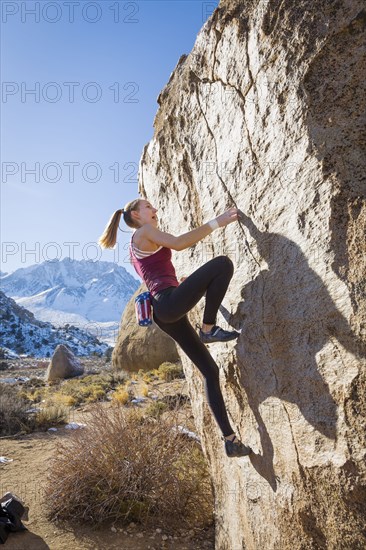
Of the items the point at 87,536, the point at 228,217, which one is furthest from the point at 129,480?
the point at 228,217

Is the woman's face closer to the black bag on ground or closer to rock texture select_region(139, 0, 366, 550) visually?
rock texture select_region(139, 0, 366, 550)

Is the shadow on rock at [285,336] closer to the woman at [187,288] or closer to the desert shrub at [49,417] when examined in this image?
the woman at [187,288]

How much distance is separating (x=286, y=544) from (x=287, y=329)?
4.67 ft

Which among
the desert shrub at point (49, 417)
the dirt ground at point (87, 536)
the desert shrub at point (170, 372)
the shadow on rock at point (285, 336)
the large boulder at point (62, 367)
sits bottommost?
the dirt ground at point (87, 536)

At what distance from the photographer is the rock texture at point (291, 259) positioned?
2.65m

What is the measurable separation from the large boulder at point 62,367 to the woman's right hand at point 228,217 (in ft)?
56.0

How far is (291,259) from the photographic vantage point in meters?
3.02

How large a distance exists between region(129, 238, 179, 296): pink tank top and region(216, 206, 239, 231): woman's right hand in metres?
0.49

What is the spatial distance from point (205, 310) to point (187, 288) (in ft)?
0.83

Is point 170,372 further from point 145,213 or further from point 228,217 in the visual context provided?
point 228,217

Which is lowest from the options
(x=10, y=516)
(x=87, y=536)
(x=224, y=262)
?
(x=87, y=536)

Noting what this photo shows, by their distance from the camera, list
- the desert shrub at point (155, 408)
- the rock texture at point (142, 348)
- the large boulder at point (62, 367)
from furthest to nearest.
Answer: the large boulder at point (62, 367) < the rock texture at point (142, 348) < the desert shrub at point (155, 408)

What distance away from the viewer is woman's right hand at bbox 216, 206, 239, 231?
336cm

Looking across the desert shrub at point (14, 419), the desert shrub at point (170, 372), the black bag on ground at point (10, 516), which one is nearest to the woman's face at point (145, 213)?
the black bag on ground at point (10, 516)
